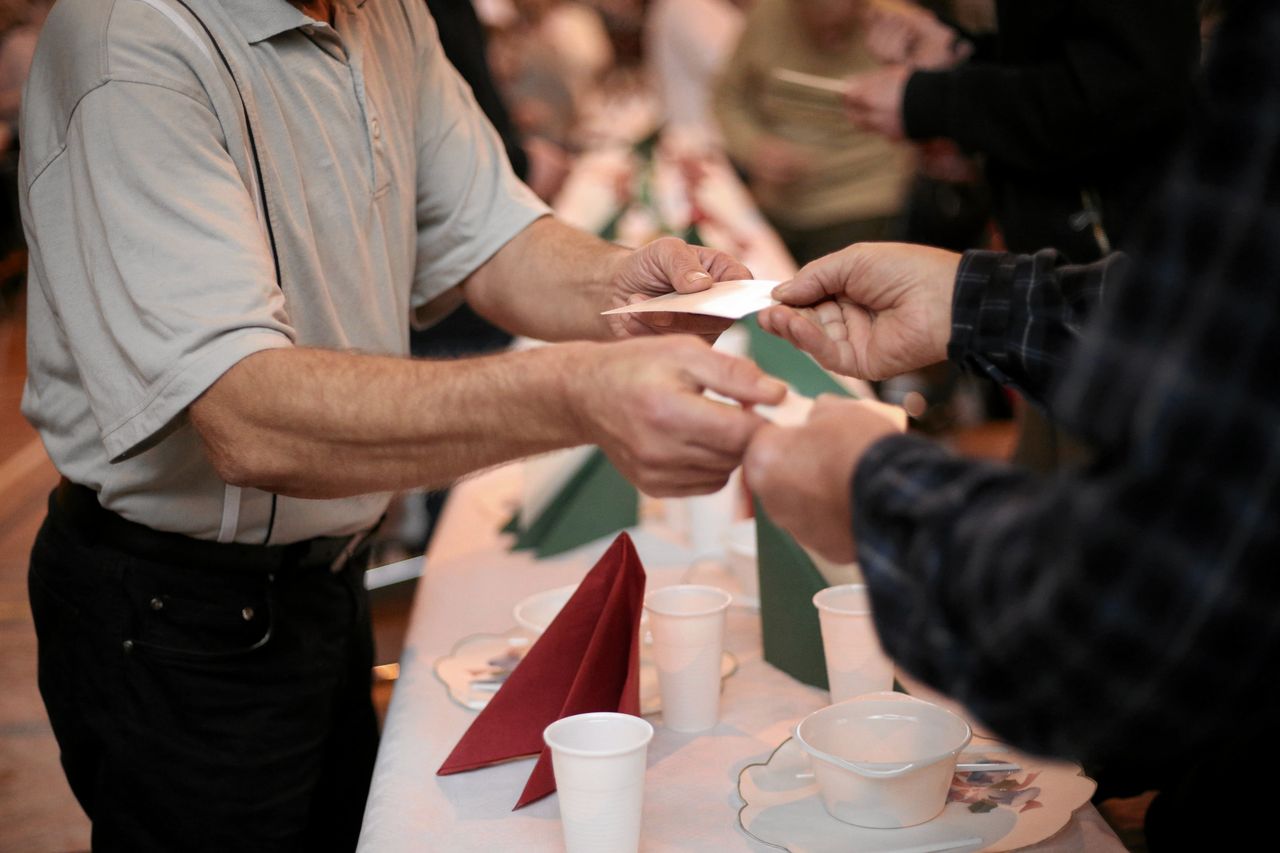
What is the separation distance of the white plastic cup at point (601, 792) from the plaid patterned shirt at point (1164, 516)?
1.13 ft

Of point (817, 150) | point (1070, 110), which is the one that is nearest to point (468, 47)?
point (1070, 110)

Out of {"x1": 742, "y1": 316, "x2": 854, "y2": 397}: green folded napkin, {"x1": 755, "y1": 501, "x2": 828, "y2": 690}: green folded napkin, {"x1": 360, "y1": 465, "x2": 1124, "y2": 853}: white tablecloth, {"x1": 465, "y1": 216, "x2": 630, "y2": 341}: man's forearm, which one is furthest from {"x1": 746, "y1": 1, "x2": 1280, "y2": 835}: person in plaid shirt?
{"x1": 742, "y1": 316, "x2": 854, "y2": 397}: green folded napkin

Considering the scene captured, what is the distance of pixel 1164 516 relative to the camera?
62 cm

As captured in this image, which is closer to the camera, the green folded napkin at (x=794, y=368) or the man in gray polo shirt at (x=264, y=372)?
the man in gray polo shirt at (x=264, y=372)

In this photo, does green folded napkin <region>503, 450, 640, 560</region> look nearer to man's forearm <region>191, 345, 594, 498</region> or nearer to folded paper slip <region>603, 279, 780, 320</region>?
folded paper slip <region>603, 279, 780, 320</region>

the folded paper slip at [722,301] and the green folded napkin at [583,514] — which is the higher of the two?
the folded paper slip at [722,301]

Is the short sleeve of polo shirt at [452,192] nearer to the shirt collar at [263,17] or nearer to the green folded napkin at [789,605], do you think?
the shirt collar at [263,17]

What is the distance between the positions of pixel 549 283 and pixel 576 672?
62cm

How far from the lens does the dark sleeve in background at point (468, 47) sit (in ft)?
8.44

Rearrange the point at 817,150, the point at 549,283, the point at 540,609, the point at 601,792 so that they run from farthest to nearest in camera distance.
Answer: the point at 817,150, the point at 549,283, the point at 540,609, the point at 601,792

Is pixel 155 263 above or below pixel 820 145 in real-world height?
above

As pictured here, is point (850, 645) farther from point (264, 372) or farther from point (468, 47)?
point (468, 47)

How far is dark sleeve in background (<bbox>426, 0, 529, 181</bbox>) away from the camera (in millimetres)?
2572

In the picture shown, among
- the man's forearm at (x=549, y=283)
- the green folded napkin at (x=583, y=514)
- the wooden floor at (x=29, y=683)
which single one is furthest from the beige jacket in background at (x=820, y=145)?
the man's forearm at (x=549, y=283)
